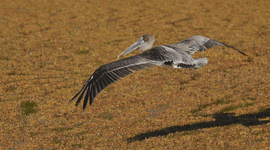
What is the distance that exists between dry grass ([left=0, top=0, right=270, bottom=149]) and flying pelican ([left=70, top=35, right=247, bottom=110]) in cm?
322

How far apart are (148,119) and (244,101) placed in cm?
579

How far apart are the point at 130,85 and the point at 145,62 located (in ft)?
26.6

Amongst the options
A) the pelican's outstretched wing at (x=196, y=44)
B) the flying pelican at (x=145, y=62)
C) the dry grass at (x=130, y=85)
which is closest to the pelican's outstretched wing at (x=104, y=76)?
the flying pelican at (x=145, y=62)

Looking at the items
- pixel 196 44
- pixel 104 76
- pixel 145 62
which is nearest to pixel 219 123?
pixel 196 44

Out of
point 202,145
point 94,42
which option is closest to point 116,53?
point 94,42

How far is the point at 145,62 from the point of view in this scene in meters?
9.83

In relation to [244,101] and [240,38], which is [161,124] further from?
[240,38]

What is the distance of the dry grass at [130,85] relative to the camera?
12.1 meters

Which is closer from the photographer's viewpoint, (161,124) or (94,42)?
(161,124)

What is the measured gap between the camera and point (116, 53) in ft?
73.6

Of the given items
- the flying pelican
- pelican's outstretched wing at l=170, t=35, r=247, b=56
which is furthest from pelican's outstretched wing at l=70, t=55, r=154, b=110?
pelican's outstretched wing at l=170, t=35, r=247, b=56

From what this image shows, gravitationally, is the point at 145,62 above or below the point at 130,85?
above

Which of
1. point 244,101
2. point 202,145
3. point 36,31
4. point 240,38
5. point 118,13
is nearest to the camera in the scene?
point 202,145

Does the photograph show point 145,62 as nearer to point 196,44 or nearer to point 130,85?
point 196,44
